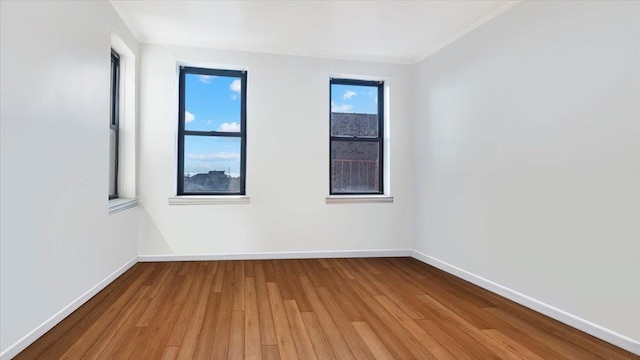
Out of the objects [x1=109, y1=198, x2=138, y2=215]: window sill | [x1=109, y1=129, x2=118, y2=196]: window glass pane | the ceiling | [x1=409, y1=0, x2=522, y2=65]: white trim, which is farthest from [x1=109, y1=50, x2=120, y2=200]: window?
[x1=409, y1=0, x2=522, y2=65]: white trim

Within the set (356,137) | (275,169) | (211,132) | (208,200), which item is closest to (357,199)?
(356,137)

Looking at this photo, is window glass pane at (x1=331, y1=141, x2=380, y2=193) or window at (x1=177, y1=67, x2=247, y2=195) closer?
window at (x1=177, y1=67, x2=247, y2=195)

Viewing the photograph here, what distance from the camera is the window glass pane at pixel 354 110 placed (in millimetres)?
4457

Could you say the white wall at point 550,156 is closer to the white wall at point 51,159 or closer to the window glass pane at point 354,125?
the window glass pane at point 354,125

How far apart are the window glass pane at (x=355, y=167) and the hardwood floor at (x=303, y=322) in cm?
133

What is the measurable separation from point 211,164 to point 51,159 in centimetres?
207

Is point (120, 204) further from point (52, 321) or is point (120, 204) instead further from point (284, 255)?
point (284, 255)

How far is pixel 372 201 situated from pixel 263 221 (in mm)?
1361

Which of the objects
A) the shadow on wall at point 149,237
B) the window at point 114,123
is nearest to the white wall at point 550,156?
the shadow on wall at point 149,237

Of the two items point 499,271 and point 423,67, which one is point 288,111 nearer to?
point 423,67

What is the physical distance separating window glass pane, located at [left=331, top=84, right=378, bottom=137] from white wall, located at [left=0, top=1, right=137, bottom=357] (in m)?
2.50

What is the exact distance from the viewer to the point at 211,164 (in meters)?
4.16

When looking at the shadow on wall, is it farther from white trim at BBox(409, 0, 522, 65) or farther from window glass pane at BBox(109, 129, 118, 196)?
white trim at BBox(409, 0, 522, 65)

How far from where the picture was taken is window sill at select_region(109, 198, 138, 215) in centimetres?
310
